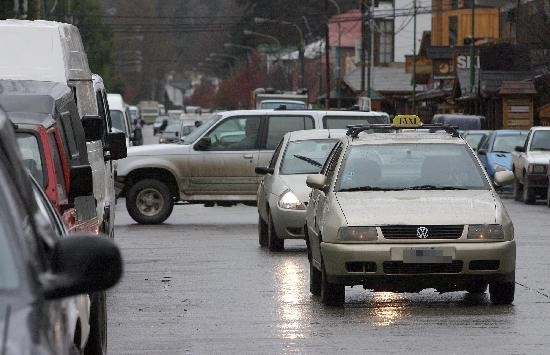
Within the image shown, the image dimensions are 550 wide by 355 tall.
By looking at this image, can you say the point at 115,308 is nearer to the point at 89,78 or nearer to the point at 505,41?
the point at 89,78

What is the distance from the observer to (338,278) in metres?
13.7

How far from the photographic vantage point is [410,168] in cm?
1490

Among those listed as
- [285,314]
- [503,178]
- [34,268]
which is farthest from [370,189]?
[34,268]

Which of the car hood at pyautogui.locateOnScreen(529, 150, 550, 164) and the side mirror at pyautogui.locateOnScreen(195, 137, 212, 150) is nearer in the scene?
the side mirror at pyautogui.locateOnScreen(195, 137, 212, 150)

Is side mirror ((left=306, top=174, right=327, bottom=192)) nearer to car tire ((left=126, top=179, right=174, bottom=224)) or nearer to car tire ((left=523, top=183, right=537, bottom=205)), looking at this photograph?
car tire ((left=126, top=179, right=174, bottom=224))

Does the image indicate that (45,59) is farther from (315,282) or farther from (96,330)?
(96,330)

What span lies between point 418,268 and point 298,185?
769 cm

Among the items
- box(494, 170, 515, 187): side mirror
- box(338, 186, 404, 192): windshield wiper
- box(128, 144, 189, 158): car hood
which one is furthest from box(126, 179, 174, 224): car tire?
box(338, 186, 404, 192): windshield wiper

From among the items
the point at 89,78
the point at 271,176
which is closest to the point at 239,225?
the point at 271,176

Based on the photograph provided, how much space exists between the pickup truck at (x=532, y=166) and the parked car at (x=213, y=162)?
9133mm

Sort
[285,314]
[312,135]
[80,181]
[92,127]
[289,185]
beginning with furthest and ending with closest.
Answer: [312,135] < [289,185] < [92,127] < [285,314] < [80,181]

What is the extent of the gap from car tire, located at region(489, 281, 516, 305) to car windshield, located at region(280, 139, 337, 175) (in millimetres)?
7664

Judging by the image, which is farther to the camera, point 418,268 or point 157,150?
point 157,150

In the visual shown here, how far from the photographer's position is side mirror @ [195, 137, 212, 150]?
1091 inches
